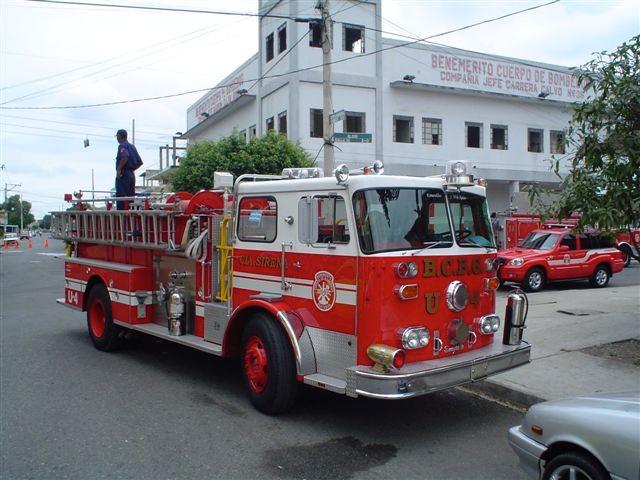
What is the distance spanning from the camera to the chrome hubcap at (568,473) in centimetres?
350

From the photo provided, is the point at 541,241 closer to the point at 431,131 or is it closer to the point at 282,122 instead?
the point at 431,131

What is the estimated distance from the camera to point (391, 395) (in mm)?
4699

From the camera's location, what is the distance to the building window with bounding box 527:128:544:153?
29.5 meters

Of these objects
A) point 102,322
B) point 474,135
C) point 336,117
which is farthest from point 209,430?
point 474,135

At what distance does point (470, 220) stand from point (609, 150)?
2.52 meters

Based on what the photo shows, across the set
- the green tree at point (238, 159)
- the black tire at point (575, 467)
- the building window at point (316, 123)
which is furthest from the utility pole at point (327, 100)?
the building window at point (316, 123)

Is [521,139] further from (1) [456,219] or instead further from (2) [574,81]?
(1) [456,219]

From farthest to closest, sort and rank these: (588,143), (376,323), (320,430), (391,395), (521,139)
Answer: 1. (521,139)
2. (588,143)
3. (320,430)
4. (376,323)
5. (391,395)

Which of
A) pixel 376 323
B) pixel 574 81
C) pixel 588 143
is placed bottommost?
pixel 376 323

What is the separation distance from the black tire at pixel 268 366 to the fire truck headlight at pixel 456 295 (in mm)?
1557

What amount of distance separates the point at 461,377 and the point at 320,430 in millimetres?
1383

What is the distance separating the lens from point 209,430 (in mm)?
5496

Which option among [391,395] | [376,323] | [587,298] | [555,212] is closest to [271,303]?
[376,323]

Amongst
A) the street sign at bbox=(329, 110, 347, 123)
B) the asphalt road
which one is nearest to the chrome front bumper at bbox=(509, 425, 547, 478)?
the asphalt road
